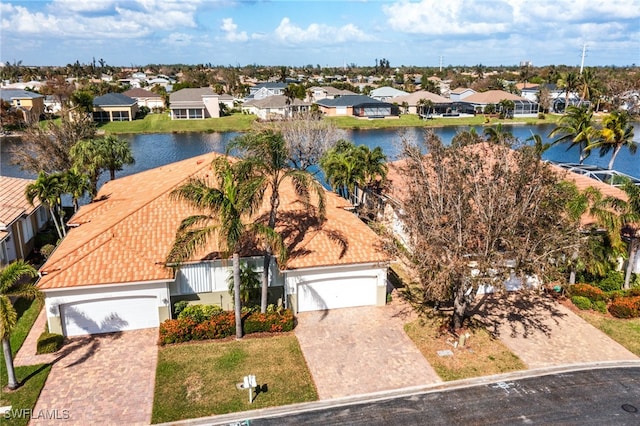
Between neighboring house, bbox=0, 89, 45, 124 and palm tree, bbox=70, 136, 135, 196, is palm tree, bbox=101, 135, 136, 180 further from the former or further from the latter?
neighboring house, bbox=0, 89, 45, 124

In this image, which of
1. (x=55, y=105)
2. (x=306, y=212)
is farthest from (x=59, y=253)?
(x=55, y=105)

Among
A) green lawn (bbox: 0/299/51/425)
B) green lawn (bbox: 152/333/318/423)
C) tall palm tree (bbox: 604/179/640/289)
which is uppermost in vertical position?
tall palm tree (bbox: 604/179/640/289)

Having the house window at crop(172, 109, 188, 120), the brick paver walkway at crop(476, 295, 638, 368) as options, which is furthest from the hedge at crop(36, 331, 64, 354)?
the house window at crop(172, 109, 188, 120)

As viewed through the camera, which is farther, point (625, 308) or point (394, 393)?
point (625, 308)

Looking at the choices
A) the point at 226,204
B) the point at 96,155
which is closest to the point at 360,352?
the point at 226,204

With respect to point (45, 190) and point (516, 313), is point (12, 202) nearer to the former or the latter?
point (45, 190)

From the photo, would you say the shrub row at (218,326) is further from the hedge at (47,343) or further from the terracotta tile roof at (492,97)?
the terracotta tile roof at (492,97)
